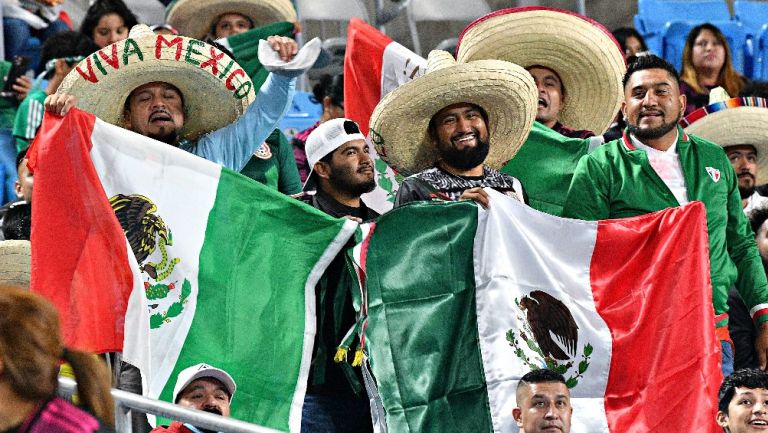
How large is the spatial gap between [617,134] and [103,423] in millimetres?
6099

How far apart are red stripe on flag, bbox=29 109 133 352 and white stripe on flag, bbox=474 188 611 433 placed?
1.46 metres

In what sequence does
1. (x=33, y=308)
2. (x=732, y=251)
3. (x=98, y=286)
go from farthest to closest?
1. (x=732, y=251)
2. (x=98, y=286)
3. (x=33, y=308)

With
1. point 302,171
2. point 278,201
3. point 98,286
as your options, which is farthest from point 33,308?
point 302,171

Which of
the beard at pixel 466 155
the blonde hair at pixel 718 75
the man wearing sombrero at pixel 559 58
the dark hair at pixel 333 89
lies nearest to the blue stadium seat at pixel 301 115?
the dark hair at pixel 333 89

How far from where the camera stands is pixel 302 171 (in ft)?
29.9

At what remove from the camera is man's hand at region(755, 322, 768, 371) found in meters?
7.51

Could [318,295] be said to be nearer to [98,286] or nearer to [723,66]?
[98,286]

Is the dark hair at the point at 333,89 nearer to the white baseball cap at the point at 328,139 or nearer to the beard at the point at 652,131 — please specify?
the white baseball cap at the point at 328,139

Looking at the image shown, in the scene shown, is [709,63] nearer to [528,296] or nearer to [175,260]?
[528,296]

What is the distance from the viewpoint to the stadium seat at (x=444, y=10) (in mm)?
13008

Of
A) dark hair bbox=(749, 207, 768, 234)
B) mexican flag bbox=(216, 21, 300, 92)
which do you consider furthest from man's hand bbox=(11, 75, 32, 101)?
dark hair bbox=(749, 207, 768, 234)

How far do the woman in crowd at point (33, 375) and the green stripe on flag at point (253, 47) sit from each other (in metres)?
5.48

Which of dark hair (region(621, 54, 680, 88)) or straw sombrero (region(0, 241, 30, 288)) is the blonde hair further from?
straw sombrero (region(0, 241, 30, 288))

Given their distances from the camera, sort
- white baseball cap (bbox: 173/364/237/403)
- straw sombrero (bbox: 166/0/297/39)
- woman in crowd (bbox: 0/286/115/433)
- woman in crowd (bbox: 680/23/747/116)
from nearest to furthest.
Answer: woman in crowd (bbox: 0/286/115/433), white baseball cap (bbox: 173/364/237/403), straw sombrero (bbox: 166/0/297/39), woman in crowd (bbox: 680/23/747/116)
